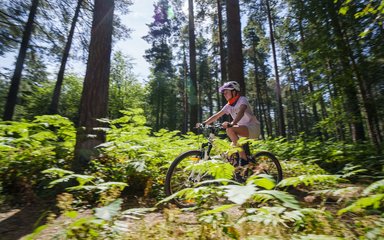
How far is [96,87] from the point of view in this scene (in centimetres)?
585

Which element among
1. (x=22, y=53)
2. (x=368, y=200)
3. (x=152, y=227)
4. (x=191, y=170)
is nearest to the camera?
(x=368, y=200)

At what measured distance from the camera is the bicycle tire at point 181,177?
4.27 meters

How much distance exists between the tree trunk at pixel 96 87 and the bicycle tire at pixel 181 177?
2077 mm

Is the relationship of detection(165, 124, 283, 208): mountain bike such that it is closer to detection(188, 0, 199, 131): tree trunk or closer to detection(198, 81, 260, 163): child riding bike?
detection(198, 81, 260, 163): child riding bike

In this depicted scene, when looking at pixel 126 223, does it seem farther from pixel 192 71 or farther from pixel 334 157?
pixel 192 71

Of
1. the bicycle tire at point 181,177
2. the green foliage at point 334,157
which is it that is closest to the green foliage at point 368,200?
the bicycle tire at point 181,177

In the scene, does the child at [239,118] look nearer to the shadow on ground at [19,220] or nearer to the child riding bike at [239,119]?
the child riding bike at [239,119]

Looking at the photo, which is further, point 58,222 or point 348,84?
point 348,84

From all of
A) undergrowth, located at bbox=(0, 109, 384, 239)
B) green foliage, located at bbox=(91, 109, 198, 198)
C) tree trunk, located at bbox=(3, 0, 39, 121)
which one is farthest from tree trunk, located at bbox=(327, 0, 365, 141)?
tree trunk, located at bbox=(3, 0, 39, 121)

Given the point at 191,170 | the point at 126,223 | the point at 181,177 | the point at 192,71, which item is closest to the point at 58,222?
the point at 126,223

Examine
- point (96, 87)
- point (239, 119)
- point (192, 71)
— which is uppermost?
point (192, 71)

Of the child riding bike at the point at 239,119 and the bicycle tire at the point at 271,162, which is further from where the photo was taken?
the bicycle tire at the point at 271,162

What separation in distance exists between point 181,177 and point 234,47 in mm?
4616

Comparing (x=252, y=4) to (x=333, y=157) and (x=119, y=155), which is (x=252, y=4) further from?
(x=119, y=155)
